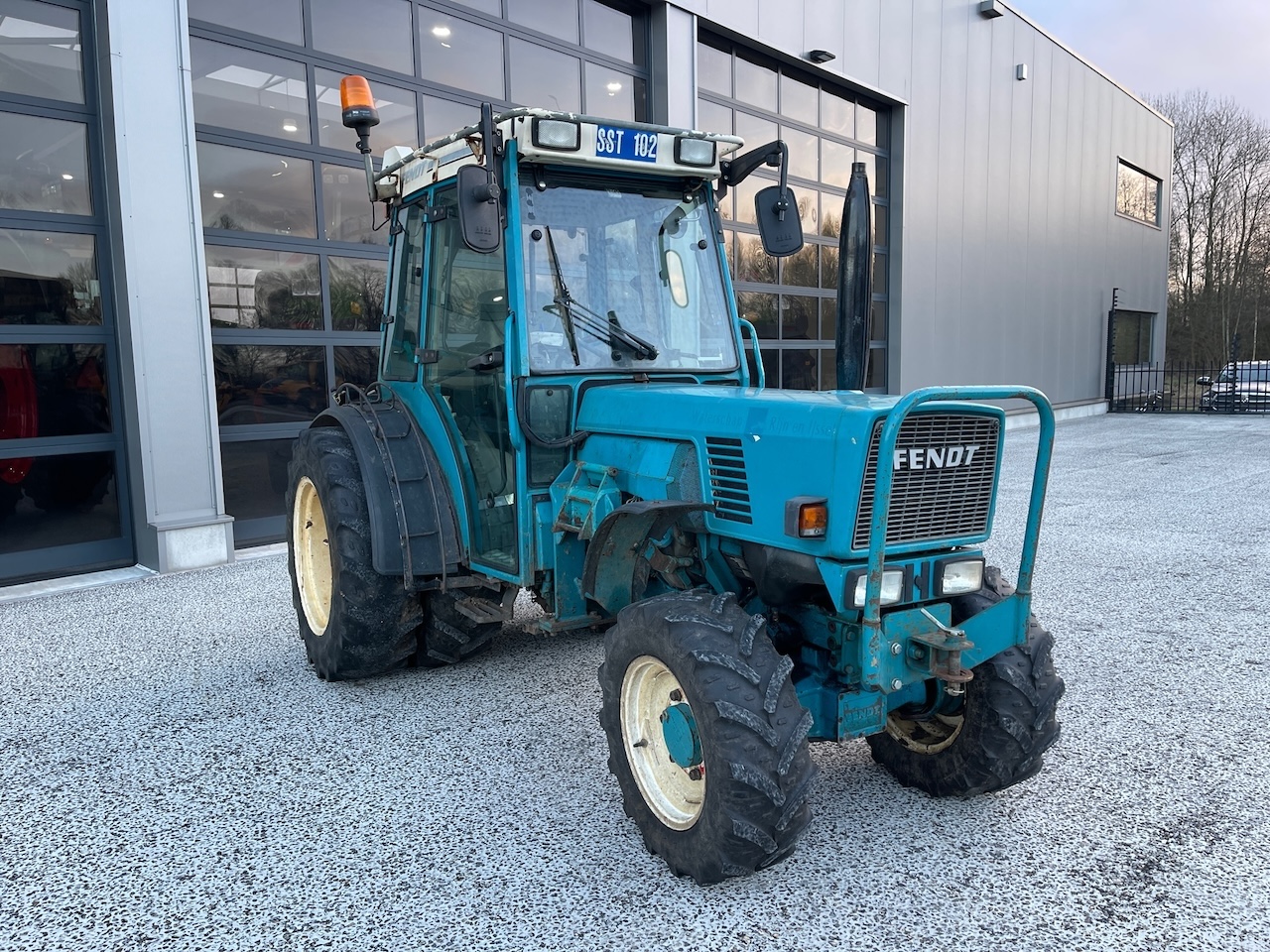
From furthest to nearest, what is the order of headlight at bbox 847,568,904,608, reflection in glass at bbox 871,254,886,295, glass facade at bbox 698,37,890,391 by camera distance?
reflection in glass at bbox 871,254,886,295 < glass facade at bbox 698,37,890,391 < headlight at bbox 847,568,904,608

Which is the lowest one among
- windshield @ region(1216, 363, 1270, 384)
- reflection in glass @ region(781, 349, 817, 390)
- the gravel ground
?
the gravel ground

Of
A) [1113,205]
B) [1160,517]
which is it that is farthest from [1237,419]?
[1160,517]

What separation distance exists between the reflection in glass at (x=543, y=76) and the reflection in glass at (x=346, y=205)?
187cm

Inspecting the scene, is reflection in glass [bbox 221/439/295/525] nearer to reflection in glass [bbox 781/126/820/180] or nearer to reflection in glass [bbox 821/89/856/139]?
reflection in glass [bbox 781/126/820/180]

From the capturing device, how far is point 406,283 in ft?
13.8

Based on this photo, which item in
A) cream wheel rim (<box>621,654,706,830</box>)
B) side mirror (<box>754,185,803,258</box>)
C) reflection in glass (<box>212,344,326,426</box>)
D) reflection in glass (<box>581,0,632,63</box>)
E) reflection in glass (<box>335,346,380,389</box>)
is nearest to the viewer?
cream wheel rim (<box>621,654,706,830</box>)

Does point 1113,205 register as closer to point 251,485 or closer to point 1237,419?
Answer: point 1237,419

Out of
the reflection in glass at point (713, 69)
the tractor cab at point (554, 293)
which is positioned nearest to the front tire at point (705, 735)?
the tractor cab at point (554, 293)

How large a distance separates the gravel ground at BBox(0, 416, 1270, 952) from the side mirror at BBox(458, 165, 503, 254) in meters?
1.82

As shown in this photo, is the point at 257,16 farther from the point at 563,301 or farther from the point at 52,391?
the point at 563,301

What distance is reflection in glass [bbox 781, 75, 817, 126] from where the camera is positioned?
1205 centimetres

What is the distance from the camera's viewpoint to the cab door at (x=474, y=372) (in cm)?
353

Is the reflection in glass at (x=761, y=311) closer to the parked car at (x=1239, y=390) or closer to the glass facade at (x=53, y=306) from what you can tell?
the glass facade at (x=53, y=306)

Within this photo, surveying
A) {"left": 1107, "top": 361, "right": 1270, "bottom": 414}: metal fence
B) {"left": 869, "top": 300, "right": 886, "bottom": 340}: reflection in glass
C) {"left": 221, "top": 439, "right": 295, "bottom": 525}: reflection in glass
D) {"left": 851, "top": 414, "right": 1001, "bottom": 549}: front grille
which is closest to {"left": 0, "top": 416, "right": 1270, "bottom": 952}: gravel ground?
{"left": 851, "top": 414, "right": 1001, "bottom": 549}: front grille
